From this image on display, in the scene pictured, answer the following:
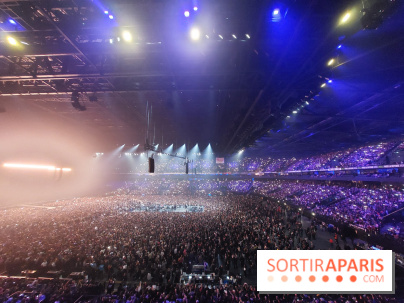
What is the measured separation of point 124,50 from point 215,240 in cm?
1197

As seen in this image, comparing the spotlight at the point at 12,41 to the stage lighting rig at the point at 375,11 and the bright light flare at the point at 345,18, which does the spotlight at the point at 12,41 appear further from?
the stage lighting rig at the point at 375,11

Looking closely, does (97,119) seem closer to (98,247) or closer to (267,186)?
(98,247)

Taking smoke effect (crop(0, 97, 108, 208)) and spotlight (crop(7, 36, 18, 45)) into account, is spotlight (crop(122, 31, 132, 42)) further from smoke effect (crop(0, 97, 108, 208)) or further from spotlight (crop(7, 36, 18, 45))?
smoke effect (crop(0, 97, 108, 208))

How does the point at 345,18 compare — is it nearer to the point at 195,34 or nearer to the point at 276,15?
the point at 276,15

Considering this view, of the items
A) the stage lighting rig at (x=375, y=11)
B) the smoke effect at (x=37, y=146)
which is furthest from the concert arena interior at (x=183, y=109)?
the smoke effect at (x=37, y=146)

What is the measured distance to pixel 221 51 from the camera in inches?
233

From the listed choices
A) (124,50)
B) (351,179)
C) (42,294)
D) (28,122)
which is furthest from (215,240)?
(351,179)

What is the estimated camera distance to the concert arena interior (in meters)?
4.57

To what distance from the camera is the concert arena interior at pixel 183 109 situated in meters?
4.57

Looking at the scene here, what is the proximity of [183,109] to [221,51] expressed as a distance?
6611 millimetres

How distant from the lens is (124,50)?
18.7 feet

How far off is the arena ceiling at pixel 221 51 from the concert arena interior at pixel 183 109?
0.15 ft

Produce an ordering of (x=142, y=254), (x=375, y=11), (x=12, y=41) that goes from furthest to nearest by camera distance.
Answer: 1. (x=142, y=254)
2. (x=12, y=41)
3. (x=375, y=11)

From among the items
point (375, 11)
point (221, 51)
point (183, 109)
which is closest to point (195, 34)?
point (221, 51)
